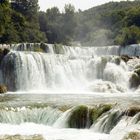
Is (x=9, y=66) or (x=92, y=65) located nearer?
(x=9, y=66)

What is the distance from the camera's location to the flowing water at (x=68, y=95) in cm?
2681

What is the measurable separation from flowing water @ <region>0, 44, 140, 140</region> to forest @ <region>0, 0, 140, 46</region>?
52.9 ft

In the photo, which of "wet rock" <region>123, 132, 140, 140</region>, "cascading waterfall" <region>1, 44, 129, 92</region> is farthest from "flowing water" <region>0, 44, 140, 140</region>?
"wet rock" <region>123, 132, 140, 140</region>

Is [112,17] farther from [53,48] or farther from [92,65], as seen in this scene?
[92,65]

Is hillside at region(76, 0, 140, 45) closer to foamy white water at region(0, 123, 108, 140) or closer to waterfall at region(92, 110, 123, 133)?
foamy white water at region(0, 123, 108, 140)

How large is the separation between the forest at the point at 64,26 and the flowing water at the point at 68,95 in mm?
16115

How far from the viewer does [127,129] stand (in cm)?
2344

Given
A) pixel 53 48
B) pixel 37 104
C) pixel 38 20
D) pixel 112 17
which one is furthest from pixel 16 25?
pixel 37 104

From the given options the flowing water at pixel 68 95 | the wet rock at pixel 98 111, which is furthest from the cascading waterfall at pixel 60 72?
the wet rock at pixel 98 111

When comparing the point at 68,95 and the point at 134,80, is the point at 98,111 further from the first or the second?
the point at 134,80

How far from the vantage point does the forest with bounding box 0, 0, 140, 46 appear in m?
85.9

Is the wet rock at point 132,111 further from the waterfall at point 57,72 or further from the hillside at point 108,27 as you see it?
the hillside at point 108,27

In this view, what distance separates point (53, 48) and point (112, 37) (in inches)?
1579

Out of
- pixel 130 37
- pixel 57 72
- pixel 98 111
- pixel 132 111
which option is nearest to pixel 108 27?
pixel 130 37
